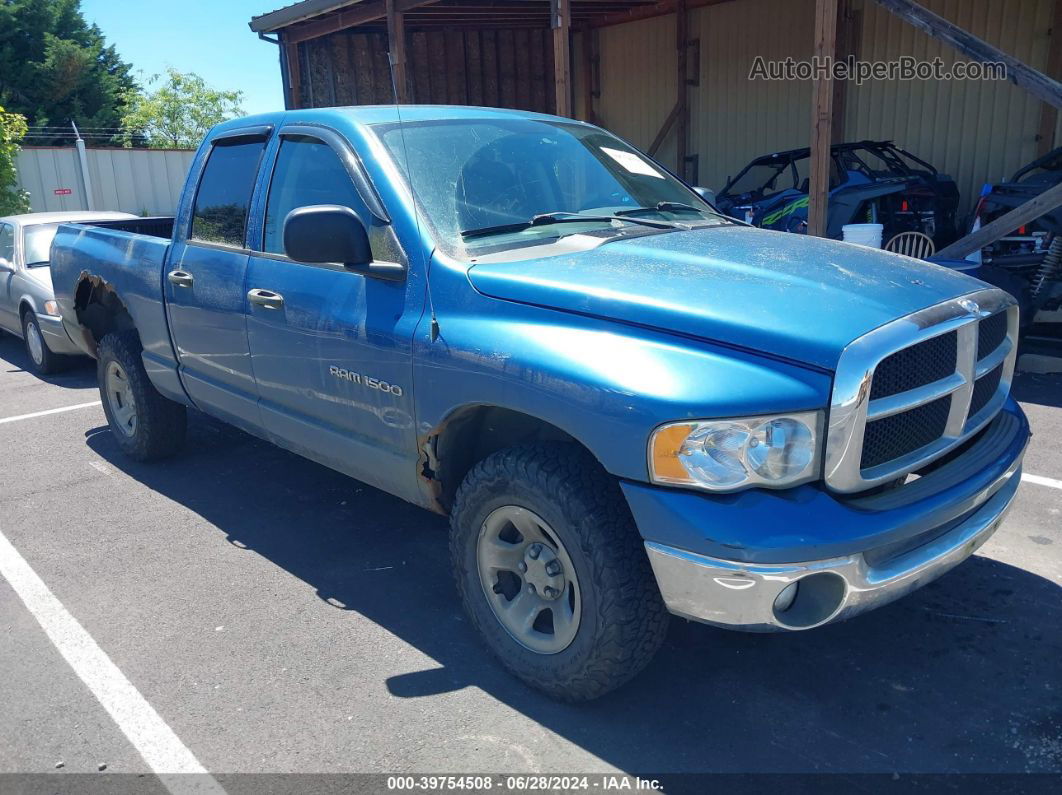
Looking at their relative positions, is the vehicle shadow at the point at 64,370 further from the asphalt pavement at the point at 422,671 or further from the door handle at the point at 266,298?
the door handle at the point at 266,298

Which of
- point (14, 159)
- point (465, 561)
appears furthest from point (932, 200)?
point (14, 159)

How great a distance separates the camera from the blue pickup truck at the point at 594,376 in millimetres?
2516

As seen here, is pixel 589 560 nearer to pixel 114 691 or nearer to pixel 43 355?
pixel 114 691

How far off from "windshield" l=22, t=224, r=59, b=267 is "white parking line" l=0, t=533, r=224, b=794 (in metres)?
5.56

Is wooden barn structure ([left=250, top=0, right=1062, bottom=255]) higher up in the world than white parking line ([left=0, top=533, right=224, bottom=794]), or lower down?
higher up

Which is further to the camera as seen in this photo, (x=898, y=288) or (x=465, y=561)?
(x=465, y=561)

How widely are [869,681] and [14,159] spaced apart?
62.3ft

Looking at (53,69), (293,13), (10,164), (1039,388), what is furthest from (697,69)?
(53,69)

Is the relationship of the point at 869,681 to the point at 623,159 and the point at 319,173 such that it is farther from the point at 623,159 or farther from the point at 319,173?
the point at 319,173

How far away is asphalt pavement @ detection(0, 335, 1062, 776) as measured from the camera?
111 inches

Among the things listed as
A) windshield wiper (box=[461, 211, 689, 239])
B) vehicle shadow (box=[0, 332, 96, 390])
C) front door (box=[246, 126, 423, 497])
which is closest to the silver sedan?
vehicle shadow (box=[0, 332, 96, 390])

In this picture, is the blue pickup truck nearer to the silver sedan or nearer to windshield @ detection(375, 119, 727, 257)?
windshield @ detection(375, 119, 727, 257)

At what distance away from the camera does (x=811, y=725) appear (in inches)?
114

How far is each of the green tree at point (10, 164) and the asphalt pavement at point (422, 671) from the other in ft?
45.8
